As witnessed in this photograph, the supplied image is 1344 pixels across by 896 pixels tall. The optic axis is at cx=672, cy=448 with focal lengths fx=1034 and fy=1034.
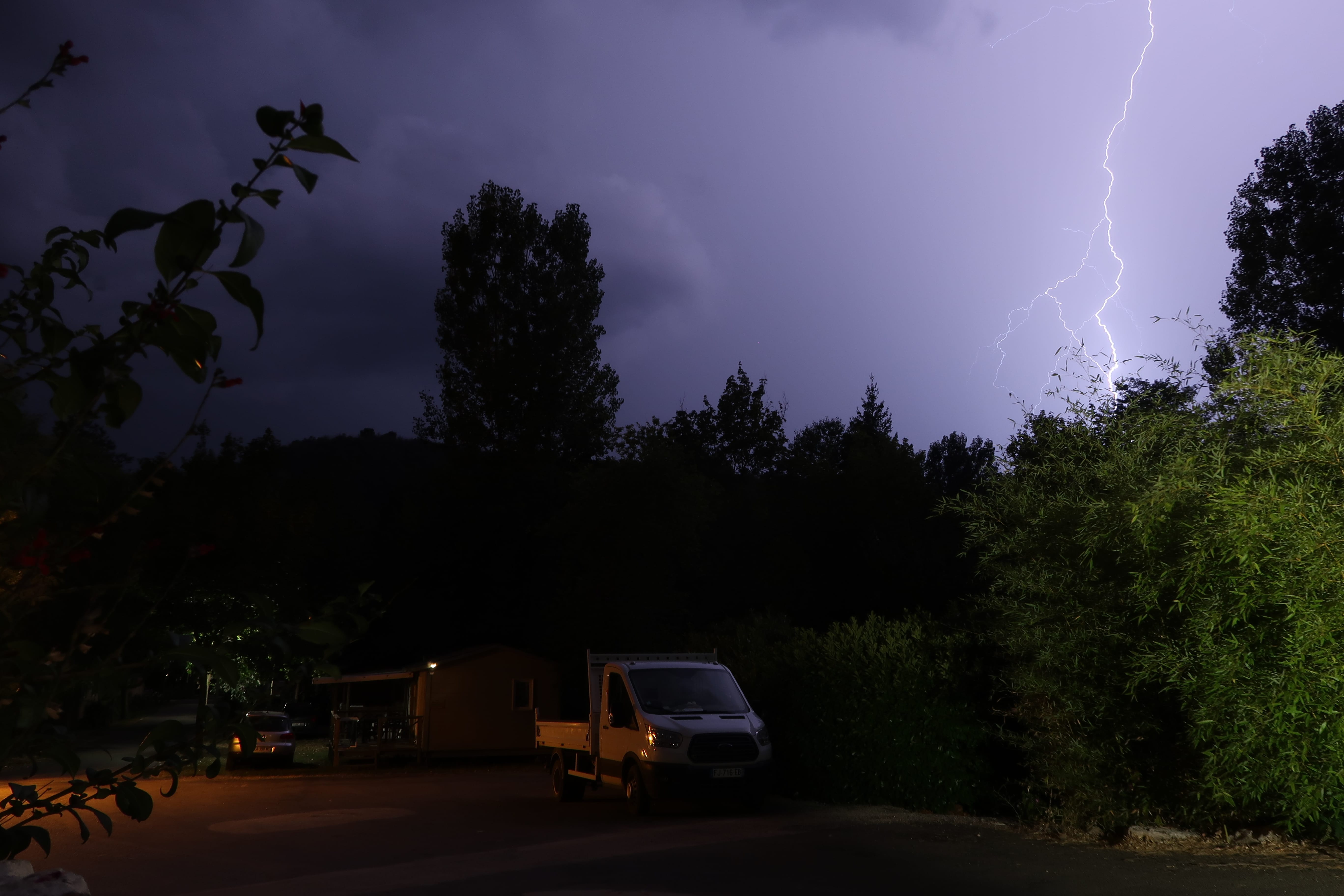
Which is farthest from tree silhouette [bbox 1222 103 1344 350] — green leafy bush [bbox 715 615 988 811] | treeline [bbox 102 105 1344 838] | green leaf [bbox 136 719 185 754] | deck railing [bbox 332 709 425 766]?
green leaf [bbox 136 719 185 754]

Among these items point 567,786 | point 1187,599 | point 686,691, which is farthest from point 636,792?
point 1187,599

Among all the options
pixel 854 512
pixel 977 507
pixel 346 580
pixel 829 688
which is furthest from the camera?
pixel 346 580

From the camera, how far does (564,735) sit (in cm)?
1750

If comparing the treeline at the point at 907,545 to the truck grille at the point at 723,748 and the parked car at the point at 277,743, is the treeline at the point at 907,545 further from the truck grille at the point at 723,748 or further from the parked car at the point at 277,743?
the parked car at the point at 277,743

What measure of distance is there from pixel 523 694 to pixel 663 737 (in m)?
16.9

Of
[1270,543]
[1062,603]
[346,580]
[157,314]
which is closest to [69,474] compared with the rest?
[157,314]

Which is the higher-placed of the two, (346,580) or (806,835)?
(346,580)

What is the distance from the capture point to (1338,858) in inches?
359

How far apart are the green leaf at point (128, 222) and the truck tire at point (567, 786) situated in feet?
54.4

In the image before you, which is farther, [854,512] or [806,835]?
[854,512]

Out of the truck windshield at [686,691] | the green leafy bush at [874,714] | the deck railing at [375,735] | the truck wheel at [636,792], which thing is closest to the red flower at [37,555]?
the green leafy bush at [874,714]

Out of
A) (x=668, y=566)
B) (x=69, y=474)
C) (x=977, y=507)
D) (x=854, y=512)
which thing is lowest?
(x=69, y=474)

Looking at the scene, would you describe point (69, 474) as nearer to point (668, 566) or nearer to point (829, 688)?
point (829, 688)

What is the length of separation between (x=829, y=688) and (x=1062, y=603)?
228 inches
